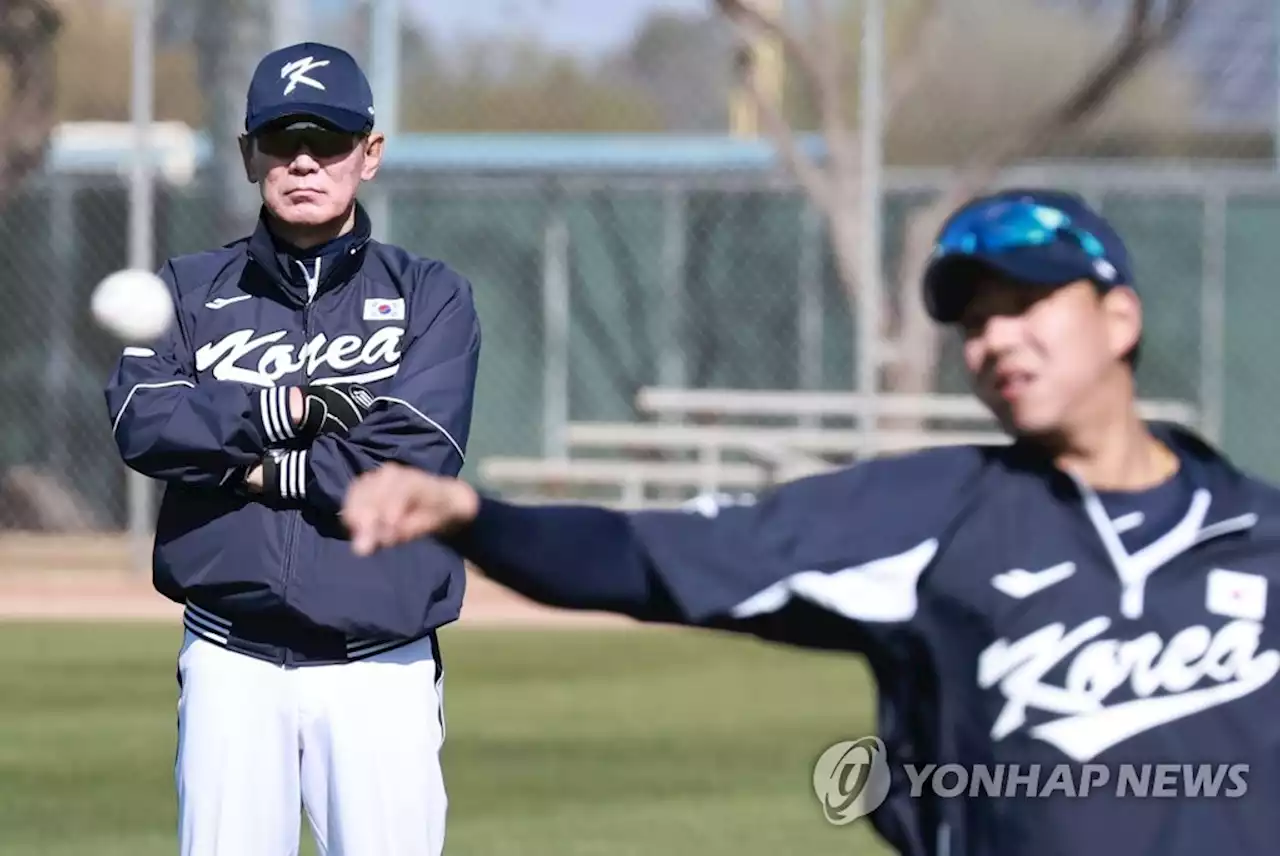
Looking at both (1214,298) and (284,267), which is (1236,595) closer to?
(284,267)

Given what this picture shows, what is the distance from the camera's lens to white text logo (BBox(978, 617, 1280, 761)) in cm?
307

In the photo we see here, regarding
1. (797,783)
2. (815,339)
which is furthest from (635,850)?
(815,339)

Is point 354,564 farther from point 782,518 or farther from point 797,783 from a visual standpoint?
point 797,783

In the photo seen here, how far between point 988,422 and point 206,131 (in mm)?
5804

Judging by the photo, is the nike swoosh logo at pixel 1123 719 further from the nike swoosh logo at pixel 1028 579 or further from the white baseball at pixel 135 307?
the white baseball at pixel 135 307

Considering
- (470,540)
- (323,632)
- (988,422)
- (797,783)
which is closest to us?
(470,540)

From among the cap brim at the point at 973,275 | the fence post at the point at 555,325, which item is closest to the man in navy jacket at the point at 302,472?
the cap brim at the point at 973,275

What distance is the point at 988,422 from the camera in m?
17.9

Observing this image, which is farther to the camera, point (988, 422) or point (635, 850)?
point (988, 422)

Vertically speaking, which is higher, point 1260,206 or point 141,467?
point 1260,206

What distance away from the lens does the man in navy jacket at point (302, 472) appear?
493 centimetres

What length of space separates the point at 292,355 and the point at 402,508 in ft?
7.83

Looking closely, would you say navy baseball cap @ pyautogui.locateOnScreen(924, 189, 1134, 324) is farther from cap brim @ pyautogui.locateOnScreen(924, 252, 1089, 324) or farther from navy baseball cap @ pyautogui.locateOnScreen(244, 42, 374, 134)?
navy baseball cap @ pyautogui.locateOnScreen(244, 42, 374, 134)

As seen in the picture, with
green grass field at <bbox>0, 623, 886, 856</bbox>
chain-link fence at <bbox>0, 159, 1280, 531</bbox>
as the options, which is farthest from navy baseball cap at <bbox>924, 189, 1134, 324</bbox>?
chain-link fence at <bbox>0, 159, 1280, 531</bbox>
